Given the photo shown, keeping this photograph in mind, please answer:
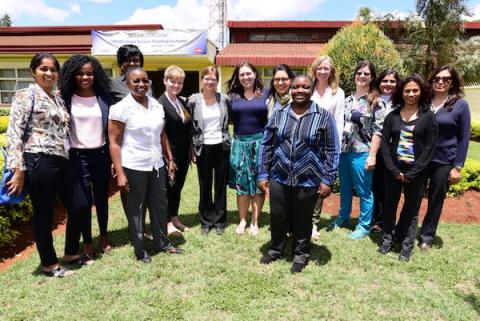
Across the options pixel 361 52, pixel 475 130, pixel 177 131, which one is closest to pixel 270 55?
pixel 475 130

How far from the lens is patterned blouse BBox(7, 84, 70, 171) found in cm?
307

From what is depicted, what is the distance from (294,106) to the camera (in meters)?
3.55

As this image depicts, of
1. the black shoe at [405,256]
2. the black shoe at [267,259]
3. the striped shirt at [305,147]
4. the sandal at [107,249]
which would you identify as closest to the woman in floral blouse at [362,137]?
the black shoe at [405,256]

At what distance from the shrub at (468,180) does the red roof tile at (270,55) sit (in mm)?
9696

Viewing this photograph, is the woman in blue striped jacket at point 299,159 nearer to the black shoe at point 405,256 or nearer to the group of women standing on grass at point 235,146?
the group of women standing on grass at point 235,146

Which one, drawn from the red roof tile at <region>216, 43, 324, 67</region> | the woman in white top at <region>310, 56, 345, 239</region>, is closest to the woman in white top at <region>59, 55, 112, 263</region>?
the woman in white top at <region>310, 56, 345, 239</region>

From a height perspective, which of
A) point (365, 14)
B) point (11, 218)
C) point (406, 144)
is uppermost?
point (365, 14)

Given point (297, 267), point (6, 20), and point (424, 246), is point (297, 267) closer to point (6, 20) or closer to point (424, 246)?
point (424, 246)

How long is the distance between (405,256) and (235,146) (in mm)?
2290

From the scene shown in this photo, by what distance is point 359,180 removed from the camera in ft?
14.5

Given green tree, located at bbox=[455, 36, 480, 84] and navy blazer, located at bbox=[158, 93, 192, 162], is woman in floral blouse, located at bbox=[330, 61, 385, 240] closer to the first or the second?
navy blazer, located at bbox=[158, 93, 192, 162]

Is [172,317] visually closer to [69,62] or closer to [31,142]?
[31,142]

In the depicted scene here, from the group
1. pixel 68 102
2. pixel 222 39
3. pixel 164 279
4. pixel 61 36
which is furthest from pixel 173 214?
pixel 222 39

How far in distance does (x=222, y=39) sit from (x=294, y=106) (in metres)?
25.6
